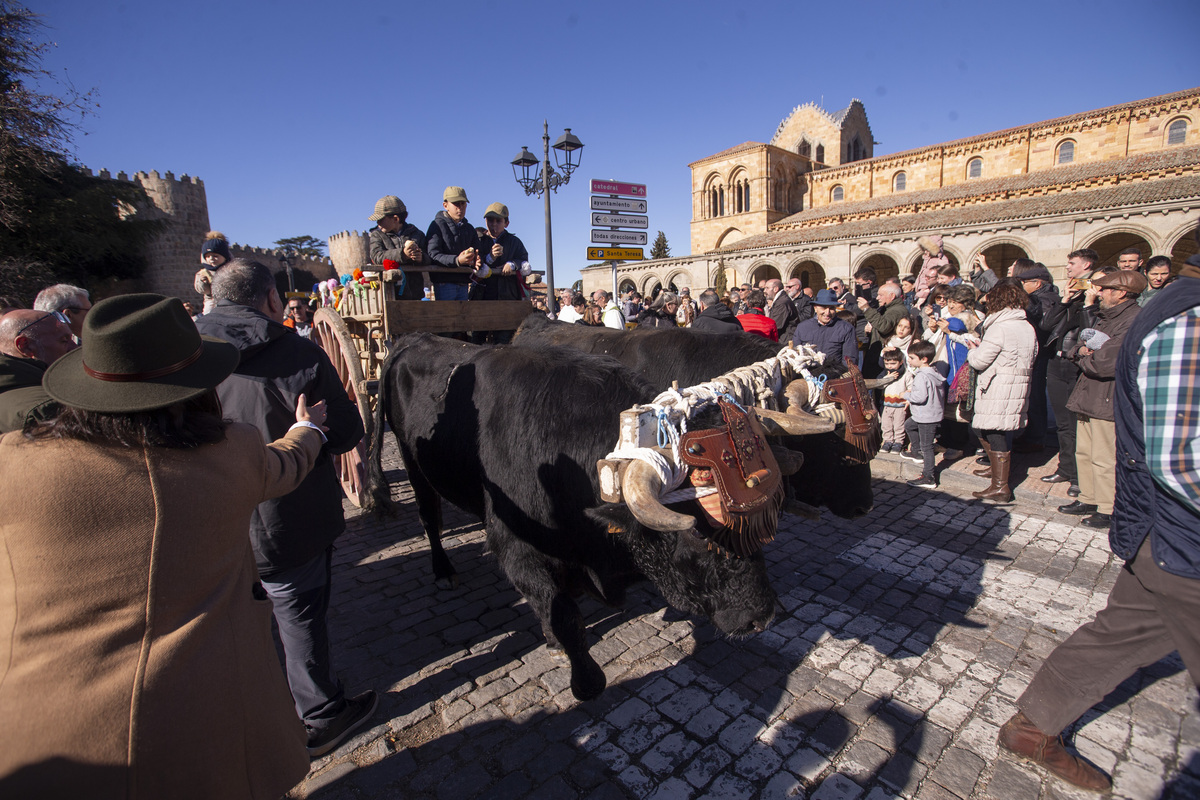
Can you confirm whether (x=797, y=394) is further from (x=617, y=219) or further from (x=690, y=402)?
(x=617, y=219)

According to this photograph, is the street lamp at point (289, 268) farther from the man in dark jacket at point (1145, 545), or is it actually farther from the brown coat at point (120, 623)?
the man in dark jacket at point (1145, 545)

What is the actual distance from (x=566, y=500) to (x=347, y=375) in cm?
314

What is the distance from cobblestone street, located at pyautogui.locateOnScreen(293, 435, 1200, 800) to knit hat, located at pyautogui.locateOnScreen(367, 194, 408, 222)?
3.40 meters

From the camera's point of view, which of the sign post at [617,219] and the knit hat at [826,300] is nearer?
the knit hat at [826,300]

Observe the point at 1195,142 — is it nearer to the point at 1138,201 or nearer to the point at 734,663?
the point at 1138,201

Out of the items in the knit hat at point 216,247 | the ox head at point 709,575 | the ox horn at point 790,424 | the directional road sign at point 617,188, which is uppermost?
the directional road sign at point 617,188

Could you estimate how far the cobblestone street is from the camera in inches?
90.5

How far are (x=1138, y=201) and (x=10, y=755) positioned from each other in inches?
1108

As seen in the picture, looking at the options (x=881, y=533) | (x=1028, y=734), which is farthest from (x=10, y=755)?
(x=881, y=533)

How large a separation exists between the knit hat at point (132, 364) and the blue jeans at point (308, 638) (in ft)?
4.30

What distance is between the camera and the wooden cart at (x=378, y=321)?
15.1 feet

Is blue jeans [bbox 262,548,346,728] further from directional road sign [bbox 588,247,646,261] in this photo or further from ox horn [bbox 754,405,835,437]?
directional road sign [bbox 588,247,646,261]

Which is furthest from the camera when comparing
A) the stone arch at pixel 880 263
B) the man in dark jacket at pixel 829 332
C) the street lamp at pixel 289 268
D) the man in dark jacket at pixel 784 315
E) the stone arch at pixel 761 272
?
the stone arch at pixel 761 272

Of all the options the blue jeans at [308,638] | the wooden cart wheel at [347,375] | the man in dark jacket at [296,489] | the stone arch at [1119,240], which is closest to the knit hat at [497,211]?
the wooden cart wheel at [347,375]
